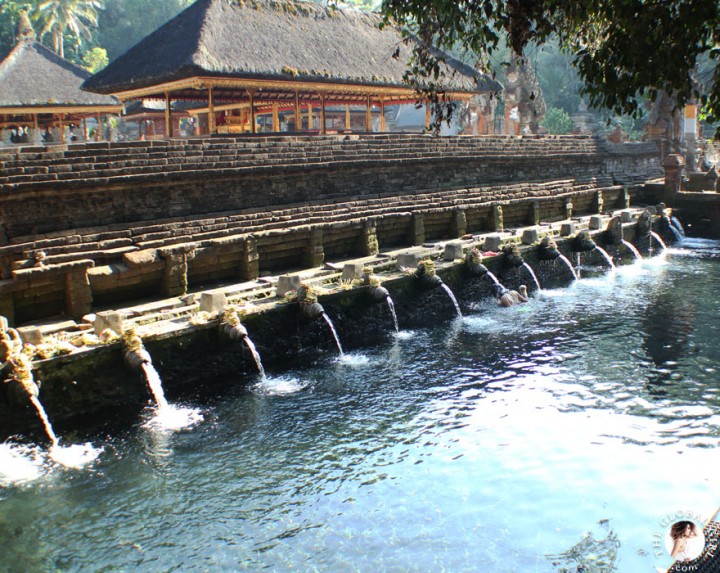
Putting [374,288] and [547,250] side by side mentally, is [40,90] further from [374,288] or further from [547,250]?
[547,250]

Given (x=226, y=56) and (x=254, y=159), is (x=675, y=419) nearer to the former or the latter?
(x=254, y=159)

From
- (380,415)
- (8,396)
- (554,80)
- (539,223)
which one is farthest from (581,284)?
(554,80)

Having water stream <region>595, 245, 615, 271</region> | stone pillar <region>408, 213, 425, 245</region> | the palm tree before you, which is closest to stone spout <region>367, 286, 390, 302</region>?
stone pillar <region>408, 213, 425, 245</region>

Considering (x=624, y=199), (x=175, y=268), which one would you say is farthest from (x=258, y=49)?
(x=624, y=199)

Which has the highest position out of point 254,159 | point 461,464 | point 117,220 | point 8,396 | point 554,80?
point 554,80

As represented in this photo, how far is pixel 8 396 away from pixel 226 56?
13.3 meters

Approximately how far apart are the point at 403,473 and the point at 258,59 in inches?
608

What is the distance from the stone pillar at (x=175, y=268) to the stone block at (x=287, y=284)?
214cm

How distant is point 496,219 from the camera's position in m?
23.1

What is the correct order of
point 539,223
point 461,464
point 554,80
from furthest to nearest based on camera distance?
point 554,80, point 539,223, point 461,464

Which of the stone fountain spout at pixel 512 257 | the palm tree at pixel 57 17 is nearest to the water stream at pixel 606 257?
the stone fountain spout at pixel 512 257

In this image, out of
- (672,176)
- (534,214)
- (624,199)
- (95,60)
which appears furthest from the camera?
(95,60)

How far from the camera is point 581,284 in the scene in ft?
66.1

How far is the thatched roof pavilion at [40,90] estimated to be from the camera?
27469mm
